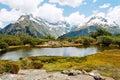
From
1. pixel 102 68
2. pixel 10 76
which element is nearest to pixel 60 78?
pixel 10 76

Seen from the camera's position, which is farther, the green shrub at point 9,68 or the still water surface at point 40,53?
the still water surface at point 40,53

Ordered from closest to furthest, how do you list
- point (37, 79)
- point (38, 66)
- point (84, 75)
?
point (37, 79), point (84, 75), point (38, 66)

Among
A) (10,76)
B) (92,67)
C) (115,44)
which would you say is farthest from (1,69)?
(115,44)

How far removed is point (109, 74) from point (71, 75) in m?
6.56

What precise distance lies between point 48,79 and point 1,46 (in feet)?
447

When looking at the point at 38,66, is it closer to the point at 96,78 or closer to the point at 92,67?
the point at 92,67

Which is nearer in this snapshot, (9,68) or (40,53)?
(9,68)

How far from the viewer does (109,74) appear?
44719mm

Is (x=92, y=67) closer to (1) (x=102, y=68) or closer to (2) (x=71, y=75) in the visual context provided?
(1) (x=102, y=68)

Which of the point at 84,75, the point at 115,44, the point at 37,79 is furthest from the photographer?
the point at 115,44

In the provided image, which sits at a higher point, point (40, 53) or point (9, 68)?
point (9, 68)

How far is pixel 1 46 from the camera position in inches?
6781

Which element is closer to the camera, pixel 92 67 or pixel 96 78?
pixel 96 78

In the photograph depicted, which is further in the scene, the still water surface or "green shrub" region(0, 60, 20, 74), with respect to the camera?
the still water surface
